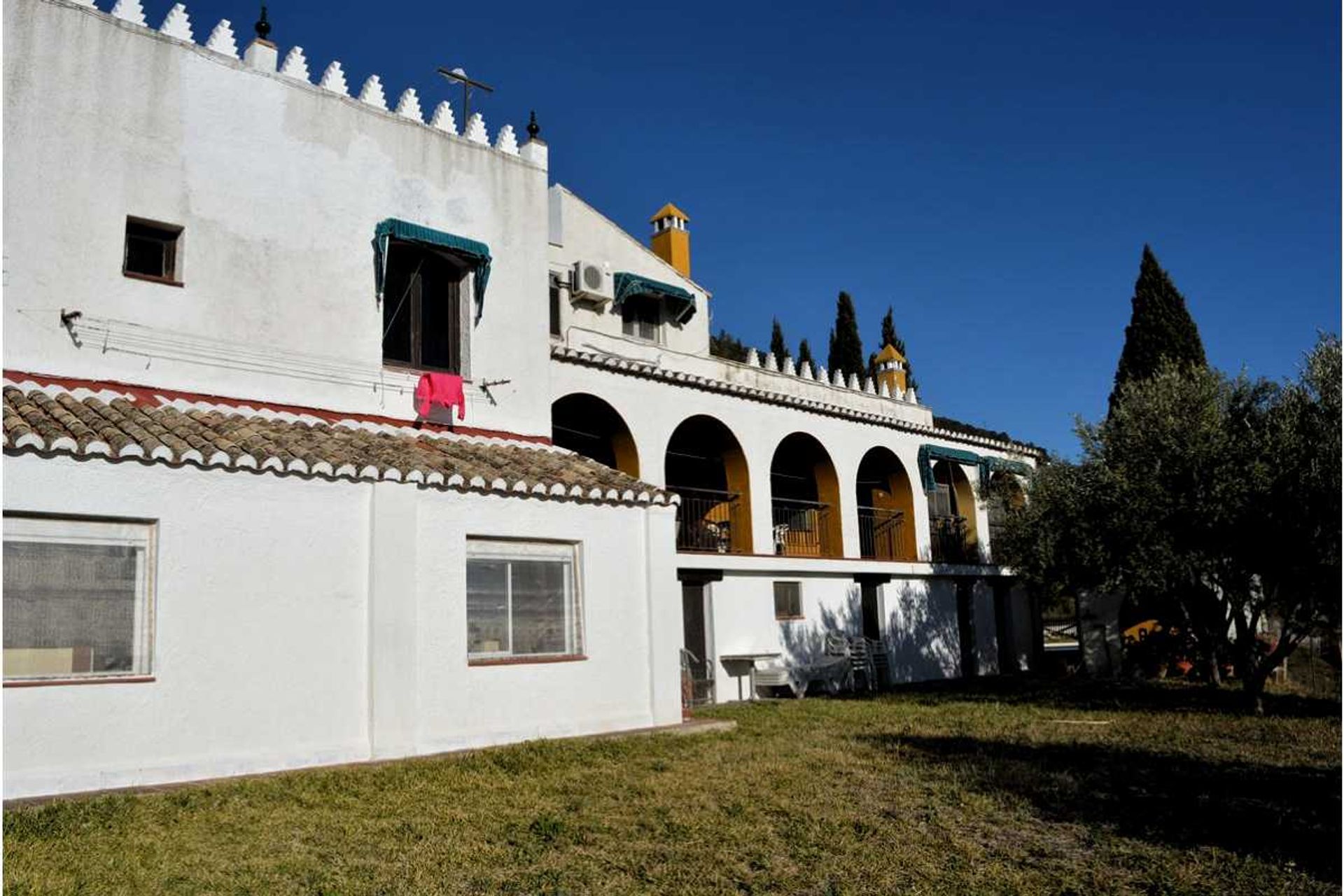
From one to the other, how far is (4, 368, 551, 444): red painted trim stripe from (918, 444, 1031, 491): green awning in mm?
12349

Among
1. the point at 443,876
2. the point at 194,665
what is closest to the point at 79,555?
the point at 194,665

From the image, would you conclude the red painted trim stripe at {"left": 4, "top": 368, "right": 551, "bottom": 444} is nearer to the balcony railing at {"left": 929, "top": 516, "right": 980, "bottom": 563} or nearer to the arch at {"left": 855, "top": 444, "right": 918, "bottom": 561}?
the arch at {"left": 855, "top": 444, "right": 918, "bottom": 561}

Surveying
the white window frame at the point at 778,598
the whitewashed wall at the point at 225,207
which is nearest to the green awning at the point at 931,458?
the white window frame at the point at 778,598

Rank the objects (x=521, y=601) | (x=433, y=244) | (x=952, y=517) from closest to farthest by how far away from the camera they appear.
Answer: (x=521, y=601), (x=433, y=244), (x=952, y=517)

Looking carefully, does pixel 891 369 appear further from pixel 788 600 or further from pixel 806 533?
pixel 788 600

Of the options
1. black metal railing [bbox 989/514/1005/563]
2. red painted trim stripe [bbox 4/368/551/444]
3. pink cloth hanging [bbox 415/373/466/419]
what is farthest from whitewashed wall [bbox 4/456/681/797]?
black metal railing [bbox 989/514/1005/563]

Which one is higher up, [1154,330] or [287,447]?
[1154,330]

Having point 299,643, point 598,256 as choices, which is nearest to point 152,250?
point 299,643

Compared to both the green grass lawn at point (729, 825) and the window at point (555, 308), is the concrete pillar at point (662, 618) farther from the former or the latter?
the window at point (555, 308)

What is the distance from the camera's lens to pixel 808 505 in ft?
74.6

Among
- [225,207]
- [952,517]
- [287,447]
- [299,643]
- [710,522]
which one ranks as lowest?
[299,643]

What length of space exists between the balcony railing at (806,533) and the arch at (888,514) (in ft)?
4.72

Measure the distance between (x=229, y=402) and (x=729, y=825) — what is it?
23.3 feet

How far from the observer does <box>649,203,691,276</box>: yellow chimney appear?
77.4ft
